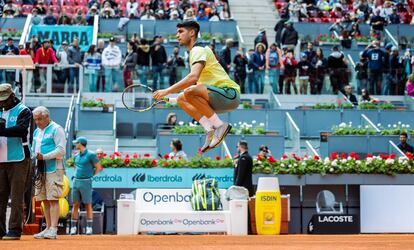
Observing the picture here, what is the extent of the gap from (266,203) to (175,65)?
8.11 metres

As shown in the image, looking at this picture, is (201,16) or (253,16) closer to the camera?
(201,16)

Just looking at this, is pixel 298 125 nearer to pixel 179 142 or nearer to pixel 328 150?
pixel 328 150

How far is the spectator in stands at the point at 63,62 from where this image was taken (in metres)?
26.7

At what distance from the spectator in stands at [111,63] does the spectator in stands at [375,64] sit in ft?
22.6

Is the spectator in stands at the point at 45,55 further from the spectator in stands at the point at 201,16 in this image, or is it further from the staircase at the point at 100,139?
the spectator in stands at the point at 201,16

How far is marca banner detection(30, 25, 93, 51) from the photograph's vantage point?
31312 millimetres

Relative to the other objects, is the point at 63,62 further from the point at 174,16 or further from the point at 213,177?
the point at 213,177

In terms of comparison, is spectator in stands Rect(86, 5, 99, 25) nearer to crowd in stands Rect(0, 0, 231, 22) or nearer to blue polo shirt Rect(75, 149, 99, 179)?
crowd in stands Rect(0, 0, 231, 22)

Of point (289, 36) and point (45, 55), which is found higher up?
point (289, 36)

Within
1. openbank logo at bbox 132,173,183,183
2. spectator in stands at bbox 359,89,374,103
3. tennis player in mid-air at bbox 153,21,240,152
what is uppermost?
spectator in stands at bbox 359,89,374,103

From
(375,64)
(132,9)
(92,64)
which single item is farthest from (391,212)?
(132,9)

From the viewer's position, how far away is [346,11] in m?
37.7

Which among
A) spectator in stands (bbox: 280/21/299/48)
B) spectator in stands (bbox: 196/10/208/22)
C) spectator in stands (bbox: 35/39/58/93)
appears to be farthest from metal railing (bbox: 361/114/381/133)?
spectator in stands (bbox: 196/10/208/22)

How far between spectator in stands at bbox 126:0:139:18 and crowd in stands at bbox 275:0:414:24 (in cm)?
492
